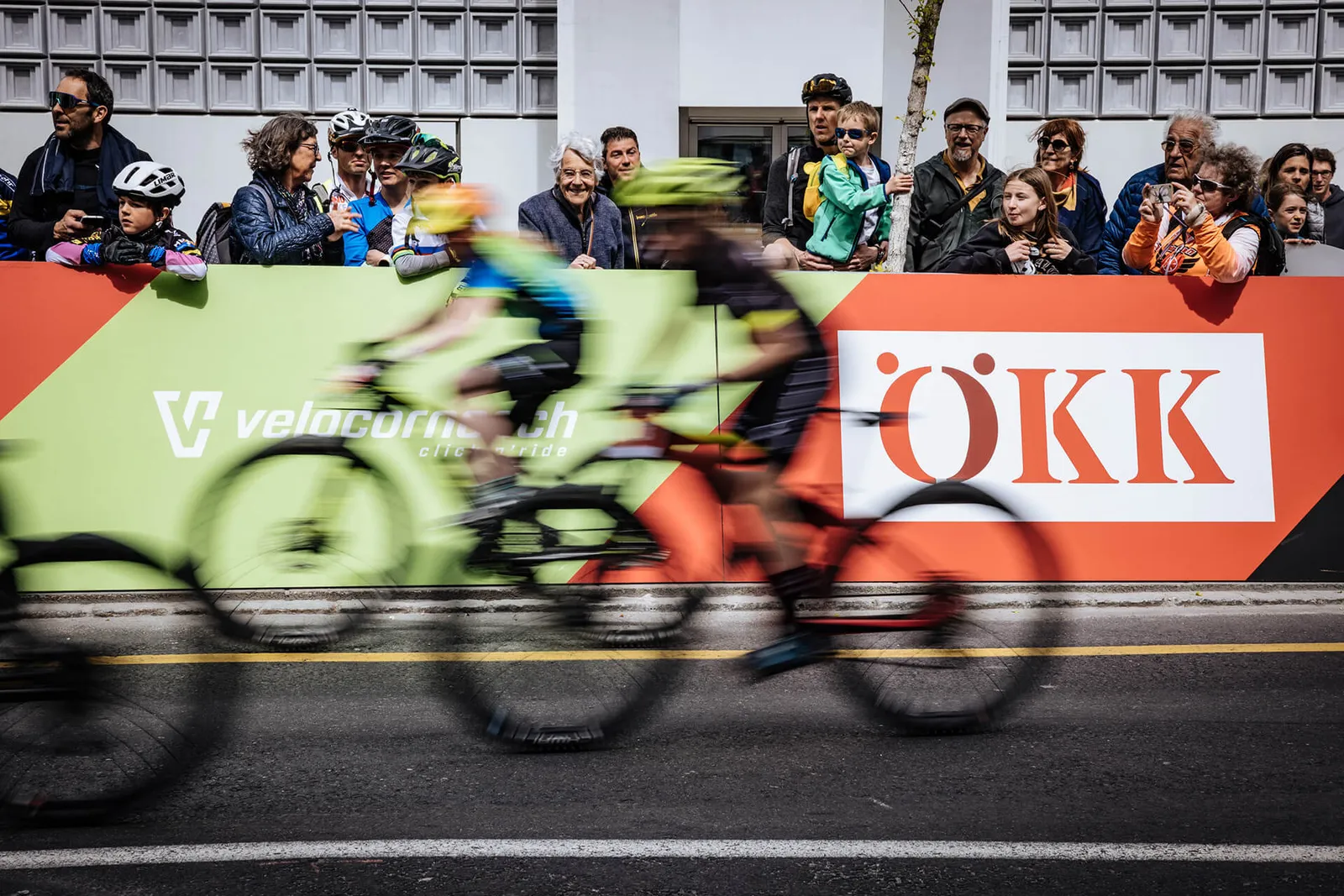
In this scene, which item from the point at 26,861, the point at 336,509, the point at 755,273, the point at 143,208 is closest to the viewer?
the point at 26,861

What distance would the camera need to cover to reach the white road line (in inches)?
153

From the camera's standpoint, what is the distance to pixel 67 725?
4.18 meters

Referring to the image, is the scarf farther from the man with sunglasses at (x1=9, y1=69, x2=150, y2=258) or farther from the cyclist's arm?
the cyclist's arm

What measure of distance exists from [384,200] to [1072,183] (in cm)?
454

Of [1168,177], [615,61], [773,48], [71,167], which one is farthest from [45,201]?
[773,48]

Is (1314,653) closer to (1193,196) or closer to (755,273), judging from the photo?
(1193,196)

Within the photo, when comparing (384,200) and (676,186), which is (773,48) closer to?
(384,200)

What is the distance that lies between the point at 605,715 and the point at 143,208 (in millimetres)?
4372

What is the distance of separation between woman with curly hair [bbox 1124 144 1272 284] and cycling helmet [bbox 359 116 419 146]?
462 cm

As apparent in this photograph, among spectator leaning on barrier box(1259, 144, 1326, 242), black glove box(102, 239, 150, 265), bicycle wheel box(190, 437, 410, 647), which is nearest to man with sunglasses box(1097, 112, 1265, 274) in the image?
spectator leaning on barrier box(1259, 144, 1326, 242)

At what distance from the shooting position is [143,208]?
7.38 m

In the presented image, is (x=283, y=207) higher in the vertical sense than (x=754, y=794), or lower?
higher

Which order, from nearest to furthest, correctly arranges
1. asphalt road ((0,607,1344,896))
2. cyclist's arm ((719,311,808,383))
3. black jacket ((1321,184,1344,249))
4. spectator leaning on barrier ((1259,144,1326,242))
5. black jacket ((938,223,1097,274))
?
asphalt road ((0,607,1344,896)) → cyclist's arm ((719,311,808,383)) → black jacket ((938,223,1097,274)) → spectator leaning on barrier ((1259,144,1326,242)) → black jacket ((1321,184,1344,249))

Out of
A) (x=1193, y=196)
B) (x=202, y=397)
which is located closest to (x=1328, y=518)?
(x=1193, y=196)
